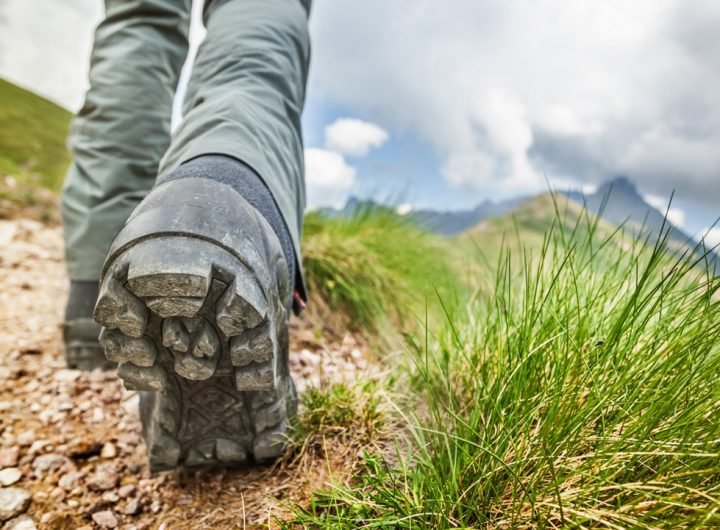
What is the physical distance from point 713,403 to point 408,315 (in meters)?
1.65

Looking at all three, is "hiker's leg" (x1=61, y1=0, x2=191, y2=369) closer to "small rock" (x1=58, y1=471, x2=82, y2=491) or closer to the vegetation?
"small rock" (x1=58, y1=471, x2=82, y2=491)

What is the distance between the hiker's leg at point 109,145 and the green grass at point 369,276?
3.09 ft

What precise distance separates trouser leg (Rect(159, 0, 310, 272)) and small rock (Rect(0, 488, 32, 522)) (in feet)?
2.37

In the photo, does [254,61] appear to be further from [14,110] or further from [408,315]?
[14,110]

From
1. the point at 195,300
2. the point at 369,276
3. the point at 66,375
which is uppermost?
the point at 369,276

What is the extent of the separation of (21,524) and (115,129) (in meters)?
1.13

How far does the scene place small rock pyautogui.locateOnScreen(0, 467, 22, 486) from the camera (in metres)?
1.03

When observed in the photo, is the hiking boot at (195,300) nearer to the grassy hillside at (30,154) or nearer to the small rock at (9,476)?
the small rock at (9,476)

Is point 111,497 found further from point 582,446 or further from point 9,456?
point 582,446

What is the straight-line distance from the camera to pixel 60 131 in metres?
12.8

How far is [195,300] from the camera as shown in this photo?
0.73m

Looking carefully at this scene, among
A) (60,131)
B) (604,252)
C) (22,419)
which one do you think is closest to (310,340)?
(22,419)

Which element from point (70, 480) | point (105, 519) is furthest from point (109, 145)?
point (105, 519)

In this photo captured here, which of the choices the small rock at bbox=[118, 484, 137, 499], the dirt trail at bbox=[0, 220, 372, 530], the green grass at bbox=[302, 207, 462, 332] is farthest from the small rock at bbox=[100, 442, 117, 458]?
the green grass at bbox=[302, 207, 462, 332]
